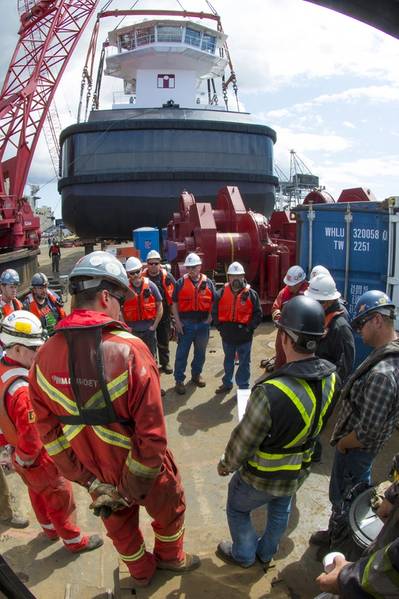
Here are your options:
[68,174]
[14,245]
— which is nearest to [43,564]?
[14,245]

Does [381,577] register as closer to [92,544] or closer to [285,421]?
[285,421]

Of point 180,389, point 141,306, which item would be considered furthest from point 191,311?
point 180,389

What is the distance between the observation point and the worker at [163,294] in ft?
20.0

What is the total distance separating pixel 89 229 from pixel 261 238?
10.3m

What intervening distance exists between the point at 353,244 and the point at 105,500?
4.25 meters

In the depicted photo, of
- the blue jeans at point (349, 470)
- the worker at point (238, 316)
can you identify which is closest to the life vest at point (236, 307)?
the worker at point (238, 316)

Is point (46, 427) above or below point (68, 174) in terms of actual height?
below

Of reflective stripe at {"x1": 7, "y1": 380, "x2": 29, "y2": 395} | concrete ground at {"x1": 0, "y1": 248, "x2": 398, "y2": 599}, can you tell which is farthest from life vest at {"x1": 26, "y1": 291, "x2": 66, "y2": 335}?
reflective stripe at {"x1": 7, "y1": 380, "x2": 29, "y2": 395}

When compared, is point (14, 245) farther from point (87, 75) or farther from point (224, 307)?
point (87, 75)

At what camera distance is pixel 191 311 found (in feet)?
18.3

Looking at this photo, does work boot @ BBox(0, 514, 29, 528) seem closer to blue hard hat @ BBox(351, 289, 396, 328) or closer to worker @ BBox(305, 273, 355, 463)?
worker @ BBox(305, 273, 355, 463)

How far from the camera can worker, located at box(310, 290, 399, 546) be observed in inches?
91.6

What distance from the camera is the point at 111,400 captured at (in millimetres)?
1917

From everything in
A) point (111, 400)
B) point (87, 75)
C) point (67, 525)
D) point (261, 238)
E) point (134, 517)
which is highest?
point (87, 75)
